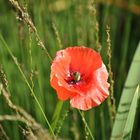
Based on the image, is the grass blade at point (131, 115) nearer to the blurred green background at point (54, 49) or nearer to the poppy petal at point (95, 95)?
the poppy petal at point (95, 95)

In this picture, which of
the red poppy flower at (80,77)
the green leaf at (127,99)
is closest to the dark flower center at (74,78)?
the red poppy flower at (80,77)

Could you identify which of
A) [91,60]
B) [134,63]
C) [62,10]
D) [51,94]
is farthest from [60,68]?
[62,10]

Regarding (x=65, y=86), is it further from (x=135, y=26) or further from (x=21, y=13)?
(x=135, y=26)

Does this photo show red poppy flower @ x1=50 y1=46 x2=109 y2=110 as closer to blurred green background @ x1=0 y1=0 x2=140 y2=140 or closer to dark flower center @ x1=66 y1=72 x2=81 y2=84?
dark flower center @ x1=66 y1=72 x2=81 y2=84

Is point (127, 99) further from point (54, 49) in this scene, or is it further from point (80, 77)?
point (54, 49)

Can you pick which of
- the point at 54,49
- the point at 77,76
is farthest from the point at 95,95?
the point at 54,49

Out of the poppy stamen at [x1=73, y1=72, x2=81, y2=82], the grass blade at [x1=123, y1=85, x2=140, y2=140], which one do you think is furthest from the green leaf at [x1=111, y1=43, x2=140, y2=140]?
the poppy stamen at [x1=73, y1=72, x2=81, y2=82]

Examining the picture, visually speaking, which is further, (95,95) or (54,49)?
(54,49)
